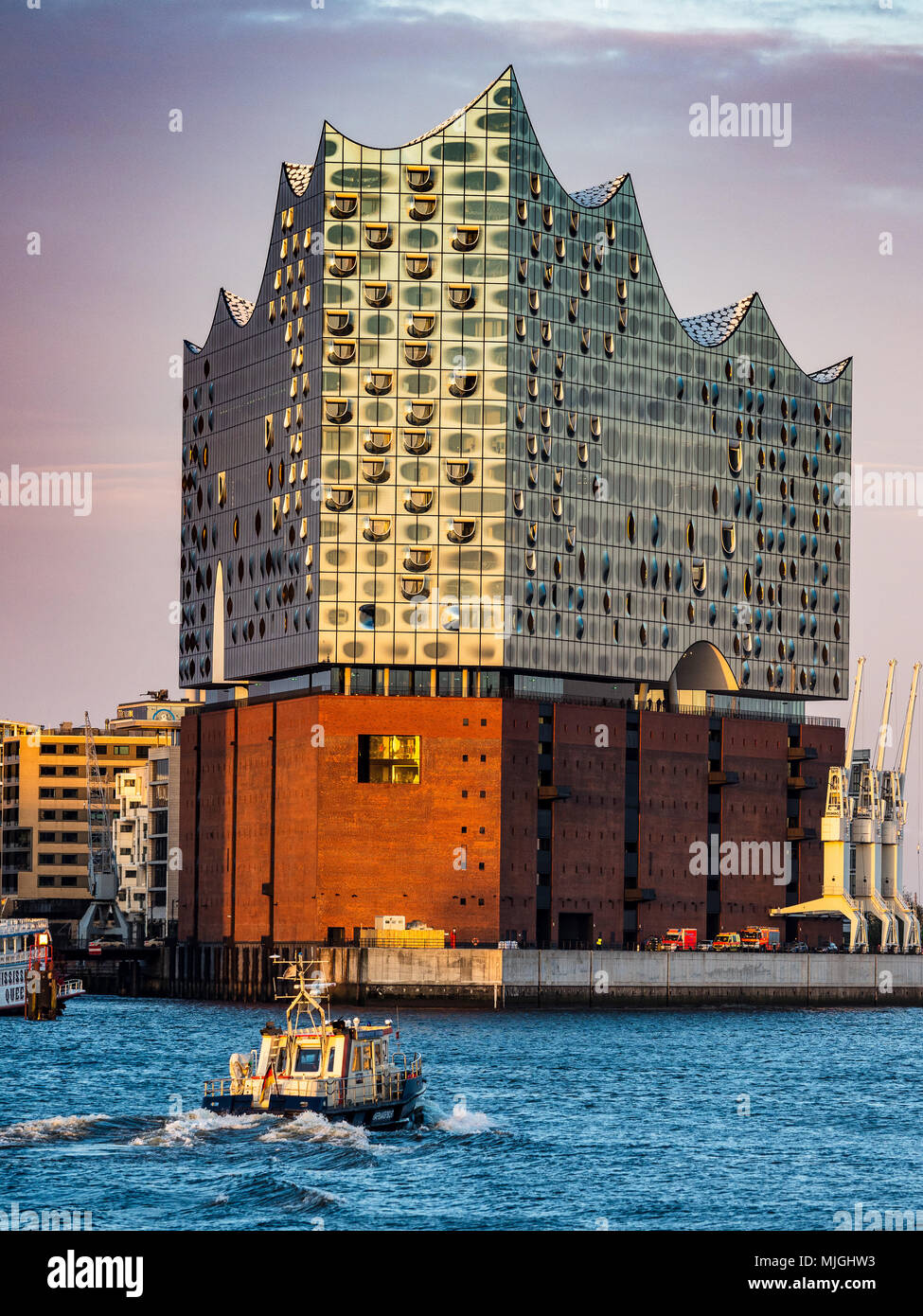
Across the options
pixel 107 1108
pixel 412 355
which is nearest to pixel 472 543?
pixel 412 355

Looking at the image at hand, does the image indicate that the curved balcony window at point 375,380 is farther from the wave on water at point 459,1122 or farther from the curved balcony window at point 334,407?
the wave on water at point 459,1122

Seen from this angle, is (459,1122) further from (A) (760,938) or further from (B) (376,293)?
(A) (760,938)

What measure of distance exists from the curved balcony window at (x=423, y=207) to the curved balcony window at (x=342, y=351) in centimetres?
1086

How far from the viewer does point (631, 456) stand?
18100 centimetres

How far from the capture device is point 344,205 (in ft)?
560

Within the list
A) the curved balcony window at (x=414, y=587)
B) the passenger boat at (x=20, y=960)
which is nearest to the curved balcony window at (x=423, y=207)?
the curved balcony window at (x=414, y=587)

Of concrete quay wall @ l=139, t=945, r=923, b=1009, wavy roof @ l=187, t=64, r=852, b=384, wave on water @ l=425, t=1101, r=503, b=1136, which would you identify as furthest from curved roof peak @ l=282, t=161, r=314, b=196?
wave on water @ l=425, t=1101, r=503, b=1136

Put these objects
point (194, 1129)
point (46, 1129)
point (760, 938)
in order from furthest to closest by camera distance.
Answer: point (760, 938), point (46, 1129), point (194, 1129)

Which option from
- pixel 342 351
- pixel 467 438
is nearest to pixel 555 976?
pixel 467 438

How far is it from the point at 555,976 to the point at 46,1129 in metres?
92.5

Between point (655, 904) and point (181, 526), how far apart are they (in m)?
55.8

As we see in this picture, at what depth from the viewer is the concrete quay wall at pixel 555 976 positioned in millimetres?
153625

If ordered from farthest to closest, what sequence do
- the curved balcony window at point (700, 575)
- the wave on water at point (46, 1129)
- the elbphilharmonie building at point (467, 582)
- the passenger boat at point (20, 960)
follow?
the curved balcony window at point (700, 575), the elbphilharmonie building at point (467, 582), the passenger boat at point (20, 960), the wave on water at point (46, 1129)
